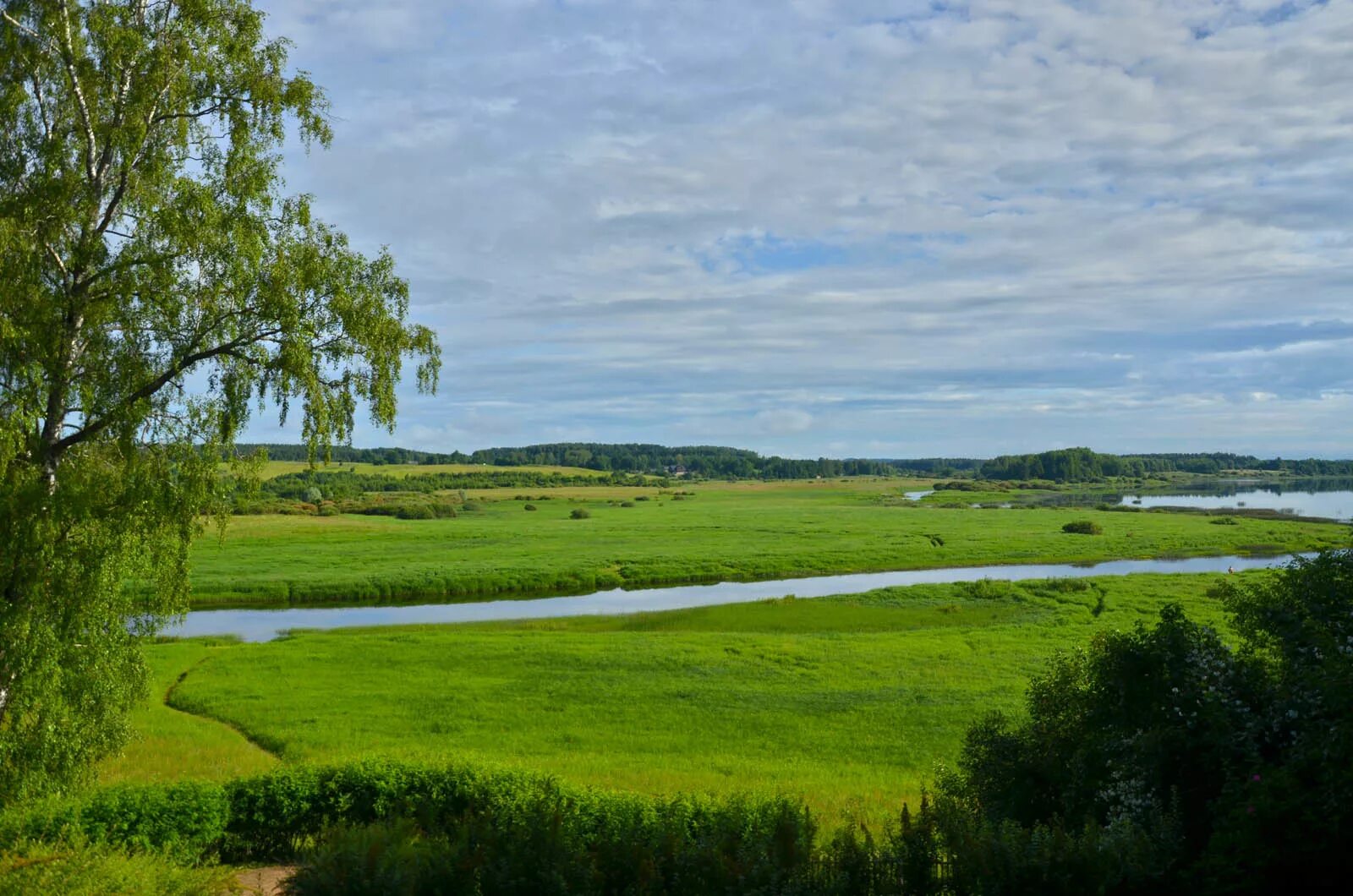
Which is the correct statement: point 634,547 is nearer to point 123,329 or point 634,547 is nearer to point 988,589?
point 988,589

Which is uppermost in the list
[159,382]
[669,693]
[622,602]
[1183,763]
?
[159,382]

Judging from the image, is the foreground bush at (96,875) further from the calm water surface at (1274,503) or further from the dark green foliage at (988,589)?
Answer: the calm water surface at (1274,503)

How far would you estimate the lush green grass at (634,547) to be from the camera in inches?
2854

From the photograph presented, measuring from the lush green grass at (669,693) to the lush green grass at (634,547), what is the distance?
19752mm

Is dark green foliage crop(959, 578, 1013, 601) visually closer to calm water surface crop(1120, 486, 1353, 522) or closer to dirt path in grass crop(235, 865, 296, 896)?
dirt path in grass crop(235, 865, 296, 896)

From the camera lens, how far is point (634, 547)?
94.9 metres

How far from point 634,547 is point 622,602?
28.9 meters

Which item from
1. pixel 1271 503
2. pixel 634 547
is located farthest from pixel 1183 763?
pixel 1271 503

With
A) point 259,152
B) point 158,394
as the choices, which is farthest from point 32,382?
point 259,152

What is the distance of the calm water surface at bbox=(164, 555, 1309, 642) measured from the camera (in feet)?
187

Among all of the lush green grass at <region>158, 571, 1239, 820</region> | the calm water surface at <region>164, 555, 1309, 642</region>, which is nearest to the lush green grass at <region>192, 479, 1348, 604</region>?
the calm water surface at <region>164, 555, 1309, 642</region>

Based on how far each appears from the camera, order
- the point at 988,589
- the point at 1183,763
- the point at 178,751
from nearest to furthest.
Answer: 1. the point at 1183,763
2. the point at 178,751
3. the point at 988,589

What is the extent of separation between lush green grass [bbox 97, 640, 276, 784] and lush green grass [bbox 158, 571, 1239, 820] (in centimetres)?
96

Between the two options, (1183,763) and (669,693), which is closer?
(1183,763)
